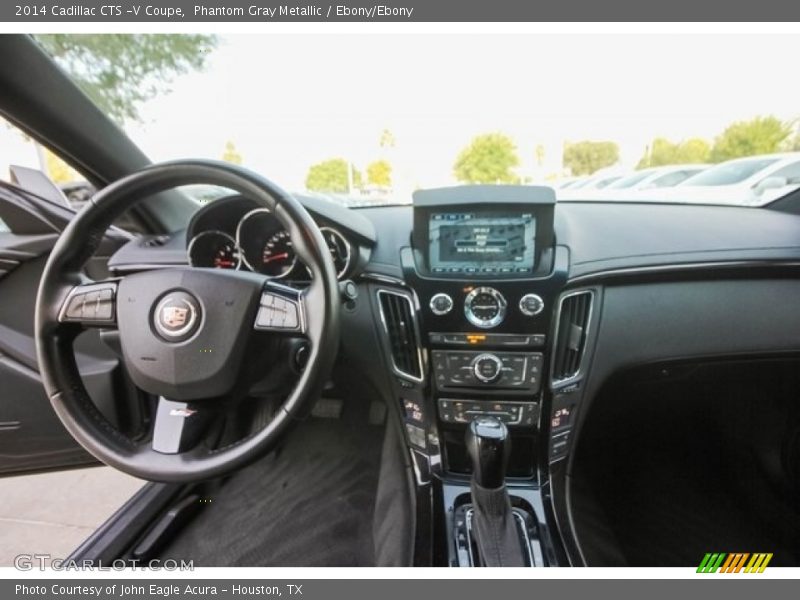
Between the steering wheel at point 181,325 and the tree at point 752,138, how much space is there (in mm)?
1660

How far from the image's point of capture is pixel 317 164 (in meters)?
1.75

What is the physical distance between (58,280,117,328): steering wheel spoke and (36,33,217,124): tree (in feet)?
2.29

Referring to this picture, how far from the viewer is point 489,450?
1351 mm

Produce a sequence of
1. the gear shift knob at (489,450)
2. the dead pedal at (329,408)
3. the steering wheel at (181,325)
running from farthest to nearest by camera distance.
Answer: the dead pedal at (329,408) → the gear shift knob at (489,450) → the steering wheel at (181,325)

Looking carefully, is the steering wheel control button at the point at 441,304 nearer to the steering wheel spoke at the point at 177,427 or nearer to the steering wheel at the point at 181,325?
the steering wheel at the point at 181,325

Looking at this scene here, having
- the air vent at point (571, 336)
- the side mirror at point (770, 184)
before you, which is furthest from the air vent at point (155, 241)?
the side mirror at point (770, 184)

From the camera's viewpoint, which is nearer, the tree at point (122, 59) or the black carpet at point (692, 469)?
the tree at point (122, 59)

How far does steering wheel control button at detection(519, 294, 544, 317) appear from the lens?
146cm

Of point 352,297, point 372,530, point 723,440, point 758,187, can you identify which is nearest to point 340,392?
point 372,530

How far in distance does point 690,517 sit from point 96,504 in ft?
8.10

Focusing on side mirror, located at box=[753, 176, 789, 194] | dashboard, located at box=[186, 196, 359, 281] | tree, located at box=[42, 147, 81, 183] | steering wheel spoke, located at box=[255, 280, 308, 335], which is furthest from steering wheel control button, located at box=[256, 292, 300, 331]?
side mirror, located at box=[753, 176, 789, 194]

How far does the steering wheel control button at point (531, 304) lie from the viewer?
146 centimetres

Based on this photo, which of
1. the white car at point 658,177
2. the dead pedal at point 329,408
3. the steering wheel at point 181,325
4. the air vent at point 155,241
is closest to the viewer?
the steering wheel at point 181,325

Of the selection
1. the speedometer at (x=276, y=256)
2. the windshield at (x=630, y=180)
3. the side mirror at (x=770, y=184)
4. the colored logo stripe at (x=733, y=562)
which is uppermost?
the windshield at (x=630, y=180)
